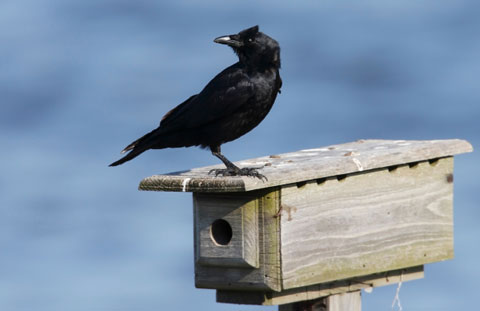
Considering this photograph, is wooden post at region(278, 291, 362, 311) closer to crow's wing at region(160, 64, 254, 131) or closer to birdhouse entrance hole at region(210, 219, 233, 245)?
birdhouse entrance hole at region(210, 219, 233, 245)

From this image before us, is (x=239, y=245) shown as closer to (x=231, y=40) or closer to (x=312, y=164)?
(x=312, y=164)

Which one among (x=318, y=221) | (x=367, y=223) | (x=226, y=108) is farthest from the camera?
(x=226, y=108)

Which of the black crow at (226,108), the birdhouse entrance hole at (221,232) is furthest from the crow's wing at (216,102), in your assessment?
the birdhouse entrance hole at (221,232)

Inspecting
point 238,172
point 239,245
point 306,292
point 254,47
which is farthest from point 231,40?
point 306,292

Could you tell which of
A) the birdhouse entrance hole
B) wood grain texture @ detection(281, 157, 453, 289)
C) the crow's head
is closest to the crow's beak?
the crow's head

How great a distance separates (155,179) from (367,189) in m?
1.23

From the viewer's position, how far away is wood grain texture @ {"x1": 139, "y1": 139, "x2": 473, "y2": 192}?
6297mm

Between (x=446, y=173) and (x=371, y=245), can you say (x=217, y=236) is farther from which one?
(x=446, y=173)

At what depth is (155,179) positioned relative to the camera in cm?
648

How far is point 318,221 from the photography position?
658cm

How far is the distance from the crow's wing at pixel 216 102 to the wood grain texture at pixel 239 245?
→ 76 cm

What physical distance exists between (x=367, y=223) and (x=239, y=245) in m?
0.84

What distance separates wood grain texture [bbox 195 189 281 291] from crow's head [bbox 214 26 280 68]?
117cm

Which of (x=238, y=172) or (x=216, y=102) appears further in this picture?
(x=216, y=102)
